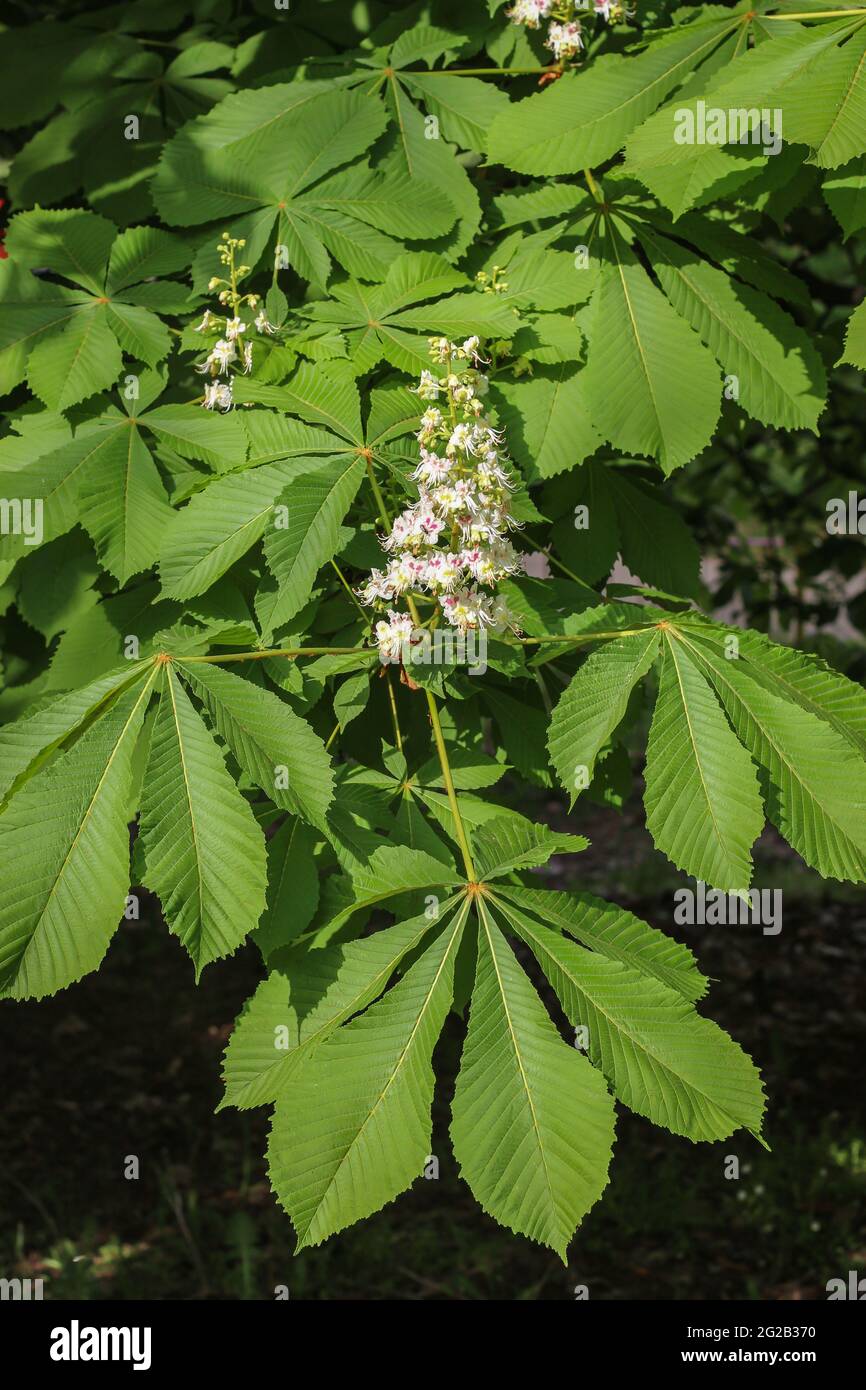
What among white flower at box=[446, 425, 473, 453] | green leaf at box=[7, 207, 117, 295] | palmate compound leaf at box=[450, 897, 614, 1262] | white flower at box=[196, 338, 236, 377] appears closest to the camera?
palmate compound leaf at box=[450, 897, 614, 1262]

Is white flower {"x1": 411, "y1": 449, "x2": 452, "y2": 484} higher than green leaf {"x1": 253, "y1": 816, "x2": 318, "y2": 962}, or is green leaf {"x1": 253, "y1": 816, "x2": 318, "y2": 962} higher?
white flower {"x1": 411, "y1": 449, "x2": 452, "y2": 484}

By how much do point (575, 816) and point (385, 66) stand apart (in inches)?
207

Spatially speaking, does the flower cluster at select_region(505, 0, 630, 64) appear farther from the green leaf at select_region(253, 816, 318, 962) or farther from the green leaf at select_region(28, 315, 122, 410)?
the green leaf at select_region(253, 816, 318, 962)

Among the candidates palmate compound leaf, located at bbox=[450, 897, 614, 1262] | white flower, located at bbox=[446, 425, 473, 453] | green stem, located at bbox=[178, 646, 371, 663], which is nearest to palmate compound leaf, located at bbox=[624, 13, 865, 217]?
white flower, located at bbox=[446, 425, 473, 453]

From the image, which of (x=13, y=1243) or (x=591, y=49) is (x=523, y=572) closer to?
(x=591, y=49)

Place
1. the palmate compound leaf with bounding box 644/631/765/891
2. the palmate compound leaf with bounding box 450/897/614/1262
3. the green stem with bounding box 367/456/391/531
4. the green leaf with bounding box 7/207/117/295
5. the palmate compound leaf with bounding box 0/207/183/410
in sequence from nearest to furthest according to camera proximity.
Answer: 1. the palmate compound leaf with bounding box 450/897/614/1262
2. the palmate compound leaf with bounding box 644/631/765/891
3. the green stem with bounding box 367/456/391/531
4. the palmate compound leaf with bounding box 0/207/183/410
5. the green leaf with bounding box 7/207/117/295

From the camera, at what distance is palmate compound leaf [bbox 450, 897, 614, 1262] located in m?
1.23

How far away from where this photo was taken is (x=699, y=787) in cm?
139

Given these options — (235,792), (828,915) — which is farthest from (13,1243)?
(828,915)

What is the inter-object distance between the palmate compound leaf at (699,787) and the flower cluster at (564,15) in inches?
43.4

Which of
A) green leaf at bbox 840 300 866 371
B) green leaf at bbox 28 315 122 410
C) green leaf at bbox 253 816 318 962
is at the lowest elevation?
green leaf at bbox 253 816 318 962

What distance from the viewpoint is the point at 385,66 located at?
208 centimetres

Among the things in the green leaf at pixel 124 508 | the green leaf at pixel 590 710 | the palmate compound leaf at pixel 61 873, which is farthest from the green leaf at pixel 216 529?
the green leaf at pixel 590 710

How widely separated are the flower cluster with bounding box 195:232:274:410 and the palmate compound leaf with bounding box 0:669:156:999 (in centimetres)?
65
